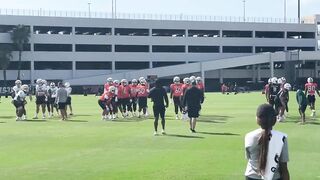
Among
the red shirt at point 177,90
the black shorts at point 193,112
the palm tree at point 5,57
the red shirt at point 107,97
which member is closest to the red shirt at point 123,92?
the red shirt at point 107,97

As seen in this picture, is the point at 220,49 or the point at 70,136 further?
the point at 220,49

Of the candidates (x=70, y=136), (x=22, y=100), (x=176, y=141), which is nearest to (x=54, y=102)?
(x=22, y=100)

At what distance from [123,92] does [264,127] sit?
22.8m

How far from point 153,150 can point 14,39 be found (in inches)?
2954

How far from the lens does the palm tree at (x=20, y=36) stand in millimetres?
85250

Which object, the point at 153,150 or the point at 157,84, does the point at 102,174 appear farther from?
the point at 157,84

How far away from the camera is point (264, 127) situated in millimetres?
5633

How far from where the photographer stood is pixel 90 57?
9188 centimetres

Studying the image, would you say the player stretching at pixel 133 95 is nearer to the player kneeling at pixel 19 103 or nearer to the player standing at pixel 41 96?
the player standing at pixel 41 96

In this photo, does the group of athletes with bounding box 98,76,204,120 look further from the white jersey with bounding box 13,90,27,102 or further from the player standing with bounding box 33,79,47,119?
the white jersey with bounding box 13,90,27,102

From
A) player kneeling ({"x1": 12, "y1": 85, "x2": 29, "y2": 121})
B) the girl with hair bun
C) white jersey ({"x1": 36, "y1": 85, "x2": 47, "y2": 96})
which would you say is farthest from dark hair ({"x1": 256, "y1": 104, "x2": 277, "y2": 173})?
white jersey ({"x1": 36, "y1": 85, "x2": 47, "y2": 96})

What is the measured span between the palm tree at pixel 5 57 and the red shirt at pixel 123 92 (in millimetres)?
60678

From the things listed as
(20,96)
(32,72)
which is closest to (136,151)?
(20,96)

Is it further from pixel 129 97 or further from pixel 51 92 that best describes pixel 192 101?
pixel 51 92
